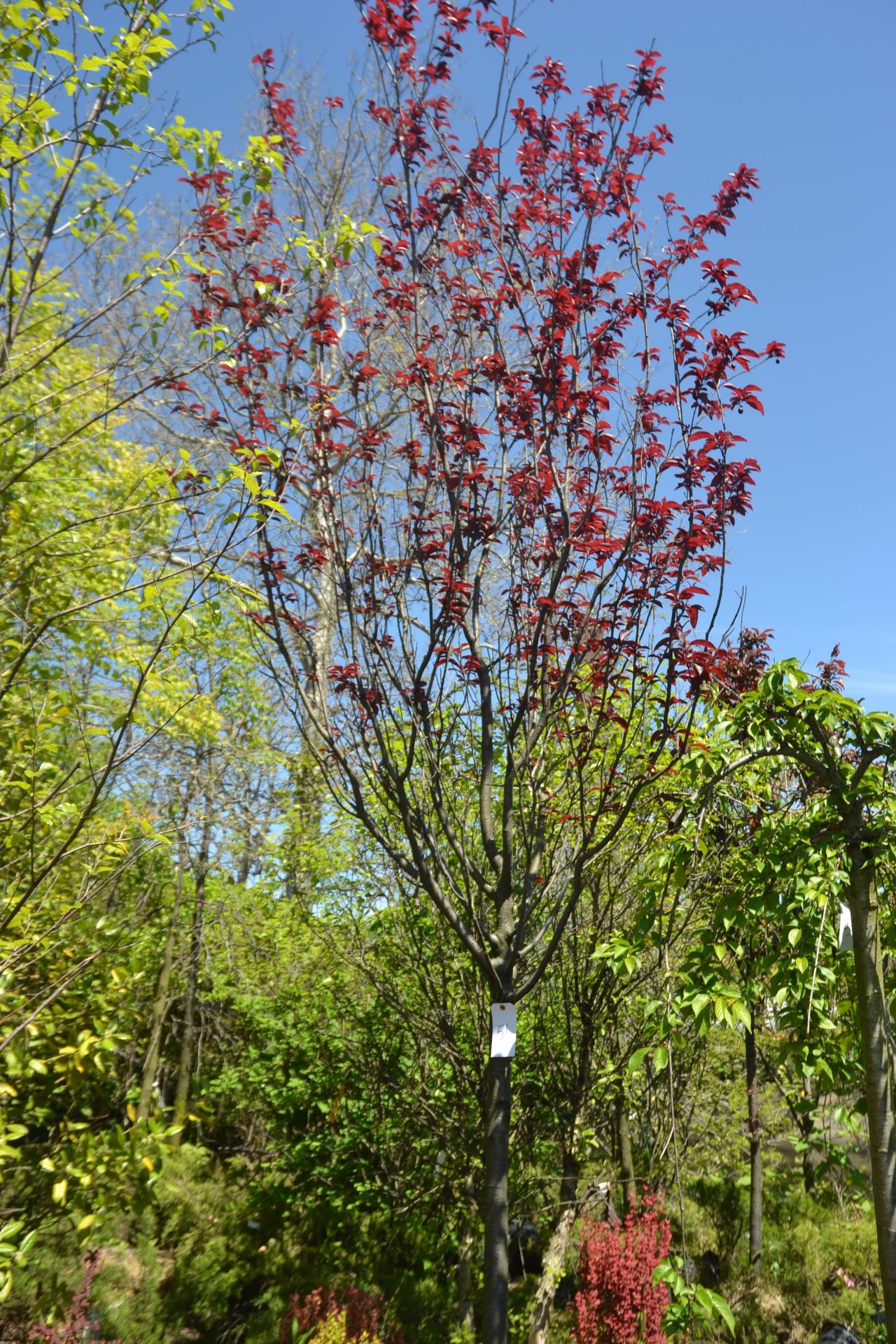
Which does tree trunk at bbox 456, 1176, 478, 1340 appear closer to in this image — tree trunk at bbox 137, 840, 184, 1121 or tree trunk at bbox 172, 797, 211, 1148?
tree trunk at bbox 137, 840, 184, 1121

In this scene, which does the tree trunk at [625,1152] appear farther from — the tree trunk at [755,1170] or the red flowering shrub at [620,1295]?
the red flowering shrub at [620,1295]

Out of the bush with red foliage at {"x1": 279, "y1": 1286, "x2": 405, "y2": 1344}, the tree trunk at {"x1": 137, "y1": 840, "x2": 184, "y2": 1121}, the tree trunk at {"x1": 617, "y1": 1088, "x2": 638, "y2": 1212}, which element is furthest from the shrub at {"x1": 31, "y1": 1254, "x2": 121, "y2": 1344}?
the tree trunk at {"x1": 617, "y1": 1088, "x2": 638, "y2": 1212}

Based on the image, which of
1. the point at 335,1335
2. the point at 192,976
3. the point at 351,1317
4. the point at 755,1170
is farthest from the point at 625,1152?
the point at 192,976

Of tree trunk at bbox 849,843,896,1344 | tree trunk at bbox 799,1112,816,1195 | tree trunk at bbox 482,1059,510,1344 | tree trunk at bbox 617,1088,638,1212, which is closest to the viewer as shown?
tree trunk at bbox 849,843,896,1344

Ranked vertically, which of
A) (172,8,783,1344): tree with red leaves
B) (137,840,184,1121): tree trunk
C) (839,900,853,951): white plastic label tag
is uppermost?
(172,8,783,1344): tree with red leaves

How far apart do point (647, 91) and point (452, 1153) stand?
5373 millimetres

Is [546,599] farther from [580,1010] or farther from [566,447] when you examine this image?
[580,1010]

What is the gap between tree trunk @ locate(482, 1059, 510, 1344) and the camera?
10.0ft

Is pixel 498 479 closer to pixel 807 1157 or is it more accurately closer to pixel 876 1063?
pixel 876 1063

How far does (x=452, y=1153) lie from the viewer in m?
5.05

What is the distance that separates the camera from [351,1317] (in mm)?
4176

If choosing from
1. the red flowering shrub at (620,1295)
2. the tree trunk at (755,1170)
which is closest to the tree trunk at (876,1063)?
the red flowering shrub at (620,1295)

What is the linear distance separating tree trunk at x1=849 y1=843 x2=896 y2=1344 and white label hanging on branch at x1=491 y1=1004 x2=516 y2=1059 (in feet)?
3.71

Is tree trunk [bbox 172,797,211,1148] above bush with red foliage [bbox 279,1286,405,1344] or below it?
above
